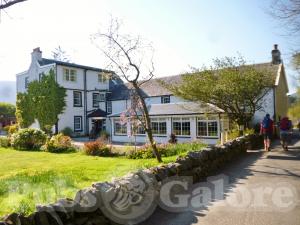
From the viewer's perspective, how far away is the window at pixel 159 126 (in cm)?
2848

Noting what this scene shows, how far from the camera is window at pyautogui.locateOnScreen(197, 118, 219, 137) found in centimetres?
2566

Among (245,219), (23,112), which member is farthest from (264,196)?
(23,112)

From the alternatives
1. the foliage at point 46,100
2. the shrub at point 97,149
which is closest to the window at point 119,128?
the foliage at point 46,100

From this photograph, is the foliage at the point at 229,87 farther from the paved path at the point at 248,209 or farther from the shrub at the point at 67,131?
the shrub at the point at 67,131

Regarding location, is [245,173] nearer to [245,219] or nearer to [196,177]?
[196,177]

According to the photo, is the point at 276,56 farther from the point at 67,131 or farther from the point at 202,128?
the point at 67,131

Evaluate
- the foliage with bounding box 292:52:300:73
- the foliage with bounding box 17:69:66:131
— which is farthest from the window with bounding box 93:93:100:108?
the foliage with bounding box 292:52:300:73

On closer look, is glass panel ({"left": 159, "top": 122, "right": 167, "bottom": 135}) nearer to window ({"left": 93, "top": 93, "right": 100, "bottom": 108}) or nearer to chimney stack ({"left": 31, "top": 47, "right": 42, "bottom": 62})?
window ({"left": 93, "top": 93, "right": 100, "bottom": 108})

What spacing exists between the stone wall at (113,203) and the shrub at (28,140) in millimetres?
18868

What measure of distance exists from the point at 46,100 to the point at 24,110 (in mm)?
3994

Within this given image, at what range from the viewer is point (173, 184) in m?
7.82

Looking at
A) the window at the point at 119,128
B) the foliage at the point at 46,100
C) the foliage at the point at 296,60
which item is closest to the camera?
the foliage at the point at 296,60

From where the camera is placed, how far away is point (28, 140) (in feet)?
81.0

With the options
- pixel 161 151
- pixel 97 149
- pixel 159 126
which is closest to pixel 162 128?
pixel 159 126
